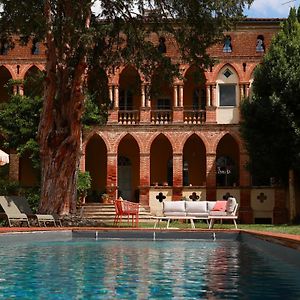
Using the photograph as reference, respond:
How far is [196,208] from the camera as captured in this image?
58.3 ft

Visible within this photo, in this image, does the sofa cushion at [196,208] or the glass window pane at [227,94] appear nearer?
the sofa cushion at [196,208]

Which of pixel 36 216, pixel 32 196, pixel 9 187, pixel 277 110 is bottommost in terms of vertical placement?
pixel 36 216

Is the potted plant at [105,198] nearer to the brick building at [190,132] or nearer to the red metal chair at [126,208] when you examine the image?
the brick building at [190,132]

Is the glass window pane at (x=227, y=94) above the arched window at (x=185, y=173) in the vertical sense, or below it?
above

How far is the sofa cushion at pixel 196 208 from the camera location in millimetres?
17719

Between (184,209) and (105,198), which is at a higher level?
(105,198)

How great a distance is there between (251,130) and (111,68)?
6917 mm

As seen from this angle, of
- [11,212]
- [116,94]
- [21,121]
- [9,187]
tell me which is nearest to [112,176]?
[116,94]

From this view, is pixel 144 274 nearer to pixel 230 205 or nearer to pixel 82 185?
pixel 230 205

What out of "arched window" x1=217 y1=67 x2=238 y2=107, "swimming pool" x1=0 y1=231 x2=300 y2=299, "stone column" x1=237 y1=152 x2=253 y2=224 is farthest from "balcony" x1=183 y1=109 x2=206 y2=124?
"swimming pool" x1=0 y1=231 x2=300 y2=299

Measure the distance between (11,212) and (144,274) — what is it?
11042 millimetres

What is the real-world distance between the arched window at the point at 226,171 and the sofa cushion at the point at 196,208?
1386 cm

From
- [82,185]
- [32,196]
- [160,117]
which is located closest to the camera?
[32,196]

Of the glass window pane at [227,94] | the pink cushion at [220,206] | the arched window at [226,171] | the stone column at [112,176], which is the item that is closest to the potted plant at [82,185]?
the stone column at [112,176]
